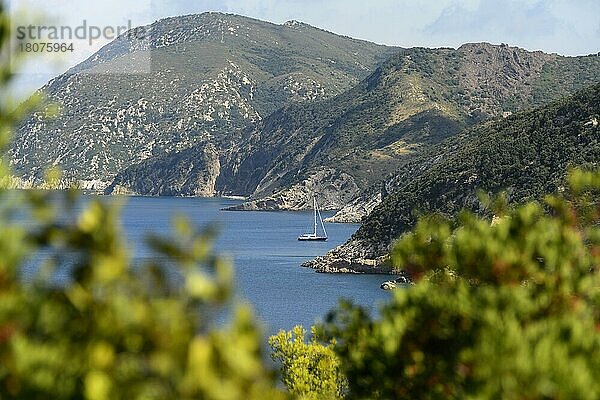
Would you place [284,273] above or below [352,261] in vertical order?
below

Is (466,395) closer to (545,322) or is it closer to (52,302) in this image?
(545,322)

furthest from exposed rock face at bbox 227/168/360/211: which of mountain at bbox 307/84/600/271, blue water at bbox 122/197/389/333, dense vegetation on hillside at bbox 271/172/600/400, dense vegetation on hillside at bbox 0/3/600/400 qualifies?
dense vegetation on hillside at bbox 0/3/600/400

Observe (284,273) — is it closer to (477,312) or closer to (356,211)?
(356,211)

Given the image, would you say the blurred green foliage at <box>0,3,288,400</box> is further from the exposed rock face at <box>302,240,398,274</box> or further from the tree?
the exposed rock face at <box>302,240,398,274</box>

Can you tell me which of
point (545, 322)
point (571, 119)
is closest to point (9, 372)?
point (545, 322)

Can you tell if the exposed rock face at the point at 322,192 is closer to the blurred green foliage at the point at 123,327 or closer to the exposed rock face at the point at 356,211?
the exposed rock face at the point at 356,211

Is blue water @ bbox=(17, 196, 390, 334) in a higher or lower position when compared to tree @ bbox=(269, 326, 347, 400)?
lower

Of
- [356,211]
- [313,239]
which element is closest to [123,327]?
[313,239]

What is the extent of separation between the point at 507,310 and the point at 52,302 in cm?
314

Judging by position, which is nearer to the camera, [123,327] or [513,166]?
[123,327]

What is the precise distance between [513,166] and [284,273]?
90.6 ft

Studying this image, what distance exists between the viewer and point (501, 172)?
338 ft

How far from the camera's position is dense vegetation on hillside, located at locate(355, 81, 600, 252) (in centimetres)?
9950

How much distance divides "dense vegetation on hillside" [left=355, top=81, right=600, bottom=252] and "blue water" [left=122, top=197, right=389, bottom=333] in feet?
35.6
